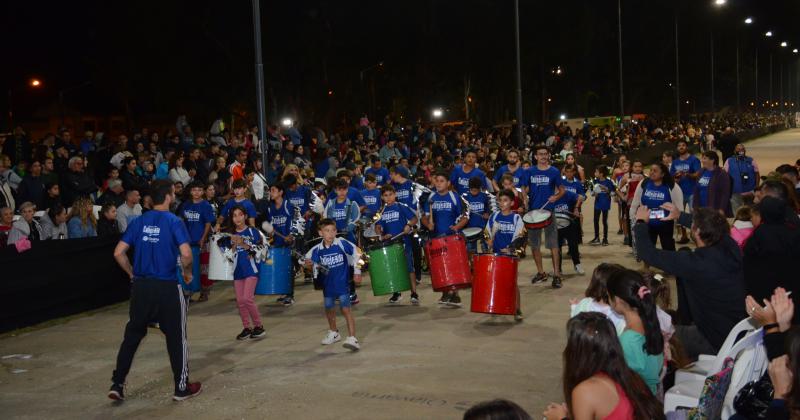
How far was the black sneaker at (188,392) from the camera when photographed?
26.1ft

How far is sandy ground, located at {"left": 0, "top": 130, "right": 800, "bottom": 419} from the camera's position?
7711 mm

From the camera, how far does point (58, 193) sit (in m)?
14.7

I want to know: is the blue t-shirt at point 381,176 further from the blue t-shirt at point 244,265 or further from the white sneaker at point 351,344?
the white sneaker at point 351,344

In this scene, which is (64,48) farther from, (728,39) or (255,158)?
(728,39)

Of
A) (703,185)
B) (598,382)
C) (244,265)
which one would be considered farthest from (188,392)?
(703,185)

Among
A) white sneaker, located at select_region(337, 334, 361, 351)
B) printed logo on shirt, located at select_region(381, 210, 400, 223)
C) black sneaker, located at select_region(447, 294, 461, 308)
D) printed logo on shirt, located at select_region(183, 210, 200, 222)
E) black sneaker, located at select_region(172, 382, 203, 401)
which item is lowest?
black sneaker, located at select_region(172, 382, 203, 401)

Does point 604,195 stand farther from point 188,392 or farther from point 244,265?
point 188,392

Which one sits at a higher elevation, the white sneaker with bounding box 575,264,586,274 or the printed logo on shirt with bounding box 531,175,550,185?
the printed logo on shirt with bounding box 531,175,550,185

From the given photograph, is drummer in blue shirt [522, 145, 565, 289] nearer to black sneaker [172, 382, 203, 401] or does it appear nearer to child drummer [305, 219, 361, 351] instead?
child drummer [305, 219, 361, 351]

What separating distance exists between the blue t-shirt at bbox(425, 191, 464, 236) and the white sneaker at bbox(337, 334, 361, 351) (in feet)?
9.48

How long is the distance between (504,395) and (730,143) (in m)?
14.2

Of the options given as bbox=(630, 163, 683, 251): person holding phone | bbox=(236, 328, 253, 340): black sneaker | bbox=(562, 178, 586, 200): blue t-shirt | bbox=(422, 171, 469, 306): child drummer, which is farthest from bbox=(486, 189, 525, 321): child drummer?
bbox=(562, 178, 586, 200): blue t-shirt

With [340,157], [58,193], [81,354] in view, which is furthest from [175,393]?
[340,157]

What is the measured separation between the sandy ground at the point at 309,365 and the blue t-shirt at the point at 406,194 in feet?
4.69
